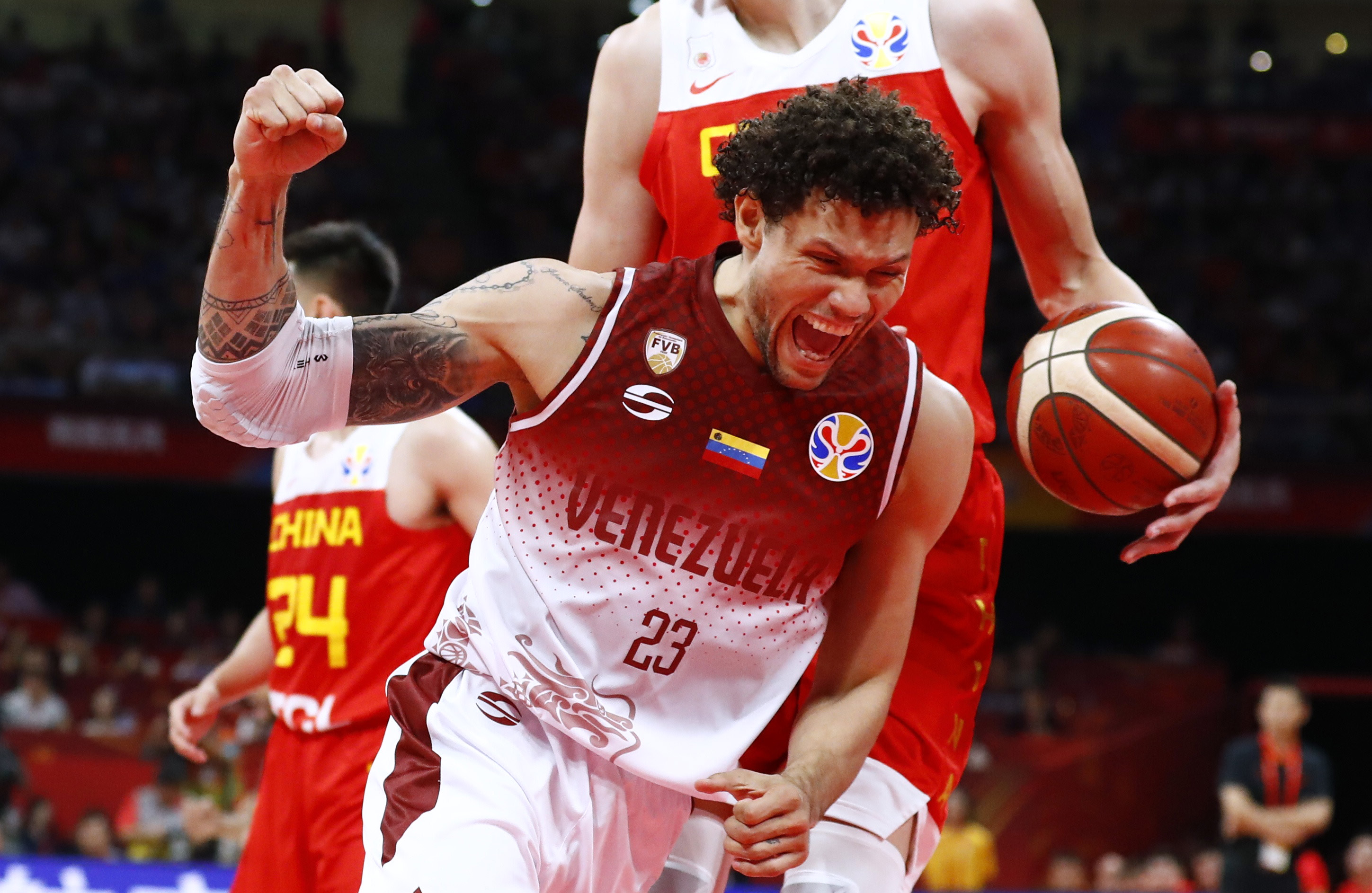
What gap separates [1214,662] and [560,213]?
28.8 feet

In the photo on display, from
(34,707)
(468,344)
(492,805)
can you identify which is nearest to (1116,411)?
(468,344)

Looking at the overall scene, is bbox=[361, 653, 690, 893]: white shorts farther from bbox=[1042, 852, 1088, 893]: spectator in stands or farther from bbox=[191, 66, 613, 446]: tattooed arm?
bbox=[1042, 852, 1088, 893]: spectator in stands

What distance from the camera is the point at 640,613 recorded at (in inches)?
99.7

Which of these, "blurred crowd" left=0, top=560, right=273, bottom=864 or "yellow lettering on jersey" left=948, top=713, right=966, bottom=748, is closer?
"yellow lettering on jersey" left=948, top=713, right=966, bottom=748

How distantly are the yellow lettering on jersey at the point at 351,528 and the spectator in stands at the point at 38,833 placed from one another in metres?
6.82

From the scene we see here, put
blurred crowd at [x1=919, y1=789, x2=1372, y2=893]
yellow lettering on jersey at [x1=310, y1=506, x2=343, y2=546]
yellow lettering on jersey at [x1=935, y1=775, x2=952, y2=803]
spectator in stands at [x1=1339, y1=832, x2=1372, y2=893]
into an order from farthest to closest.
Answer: blurred crowd at [x1=919, y1=789, x2=1372, y2=893], spectator in stands at [x1=1339, y1=832, x2=1372, y2=893], yellow lettering on jersey at [x1=310, y1=506, x2=343, y2=546], yellow lettering on jersey at [x1=935, y1=775, x2=952, y2=803]

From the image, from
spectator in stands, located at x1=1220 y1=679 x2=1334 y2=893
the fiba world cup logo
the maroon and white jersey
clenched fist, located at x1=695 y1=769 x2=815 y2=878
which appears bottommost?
spectator in stands, located at x1=1220 y1=679 x2=1334 y2=893

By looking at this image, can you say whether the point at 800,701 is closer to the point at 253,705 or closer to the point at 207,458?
the point at 253,705

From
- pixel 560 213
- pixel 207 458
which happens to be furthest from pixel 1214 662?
pixel 207 458

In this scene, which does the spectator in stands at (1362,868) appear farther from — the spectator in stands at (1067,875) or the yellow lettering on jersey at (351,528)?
the yellow lettering on jersey at (351,528)

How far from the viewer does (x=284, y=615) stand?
4426mm

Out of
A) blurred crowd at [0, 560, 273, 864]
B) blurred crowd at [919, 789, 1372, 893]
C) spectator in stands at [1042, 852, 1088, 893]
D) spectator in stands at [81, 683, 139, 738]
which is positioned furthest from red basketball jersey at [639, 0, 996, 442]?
spectator in stands at [81, 683, 139, 738]

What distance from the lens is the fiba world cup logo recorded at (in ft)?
9.70

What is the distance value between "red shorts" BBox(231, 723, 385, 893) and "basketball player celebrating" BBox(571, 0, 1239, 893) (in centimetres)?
162
